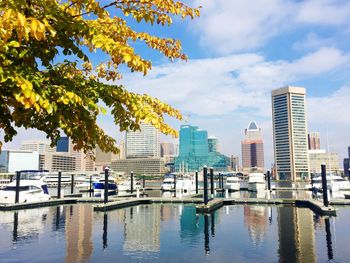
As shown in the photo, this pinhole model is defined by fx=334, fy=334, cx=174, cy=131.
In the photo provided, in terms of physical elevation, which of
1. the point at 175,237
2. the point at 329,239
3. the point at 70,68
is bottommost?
the point at 175,237

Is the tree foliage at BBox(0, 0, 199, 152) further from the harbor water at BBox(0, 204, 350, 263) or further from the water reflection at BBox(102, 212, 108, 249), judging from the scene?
the water reflection at BBox(102, 212, 108, 249)

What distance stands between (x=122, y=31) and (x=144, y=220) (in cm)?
3103

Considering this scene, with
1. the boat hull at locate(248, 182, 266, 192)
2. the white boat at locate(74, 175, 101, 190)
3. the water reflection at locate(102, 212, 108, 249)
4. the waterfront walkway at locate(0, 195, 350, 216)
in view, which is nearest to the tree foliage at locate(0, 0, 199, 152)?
the water reflection at locate(102, 212, 108, 249)

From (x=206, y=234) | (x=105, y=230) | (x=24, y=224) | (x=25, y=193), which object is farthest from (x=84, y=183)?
(x=206, y=234)

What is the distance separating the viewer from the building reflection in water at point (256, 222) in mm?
26409

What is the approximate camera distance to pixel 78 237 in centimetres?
2628

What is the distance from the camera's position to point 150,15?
682 cm

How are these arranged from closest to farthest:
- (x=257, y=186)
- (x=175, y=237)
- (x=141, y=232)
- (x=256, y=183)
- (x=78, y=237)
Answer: (x=78, y=237) < (x=175, y=237) < (x=141, y=232) < (x=257, y=186) < (x=256, y=183)

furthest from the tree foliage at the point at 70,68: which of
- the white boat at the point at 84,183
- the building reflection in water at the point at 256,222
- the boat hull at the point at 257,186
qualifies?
the white boat at the point at 84,183

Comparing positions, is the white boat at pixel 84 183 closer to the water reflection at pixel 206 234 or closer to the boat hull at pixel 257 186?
the boat hull at pixel 257 186

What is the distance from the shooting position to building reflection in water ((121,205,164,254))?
22680 millimetres

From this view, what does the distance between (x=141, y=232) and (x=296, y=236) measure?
41.8 ft

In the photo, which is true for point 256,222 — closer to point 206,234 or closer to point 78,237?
point 206,234

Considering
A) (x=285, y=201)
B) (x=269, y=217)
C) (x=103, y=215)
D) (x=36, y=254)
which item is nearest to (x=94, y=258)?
(x=36, y=254)
